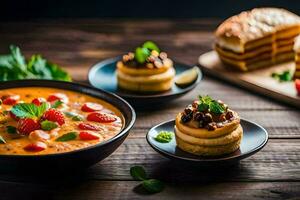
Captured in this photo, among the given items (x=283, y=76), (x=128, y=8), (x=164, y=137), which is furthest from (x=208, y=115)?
(x=128, y=8)

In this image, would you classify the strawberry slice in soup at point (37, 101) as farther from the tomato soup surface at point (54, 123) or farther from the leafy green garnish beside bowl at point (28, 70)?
the leafy green garnish beside bowl at point (28, 70)

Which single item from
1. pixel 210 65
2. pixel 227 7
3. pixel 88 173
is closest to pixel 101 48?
pixel 210 65

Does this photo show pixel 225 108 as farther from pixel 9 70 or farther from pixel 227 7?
pixel 227 7

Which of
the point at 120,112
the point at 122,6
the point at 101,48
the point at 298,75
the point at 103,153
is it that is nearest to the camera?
the point at 103,153

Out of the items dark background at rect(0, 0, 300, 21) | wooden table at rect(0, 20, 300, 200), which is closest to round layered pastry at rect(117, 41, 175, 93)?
wooden table at rect(0, 20, 300, 200)

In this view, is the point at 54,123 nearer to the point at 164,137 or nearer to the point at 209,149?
the point at 164,137

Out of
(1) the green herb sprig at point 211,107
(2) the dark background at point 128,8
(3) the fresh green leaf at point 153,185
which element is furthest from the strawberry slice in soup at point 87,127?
(2) the dark background at point 128,8
